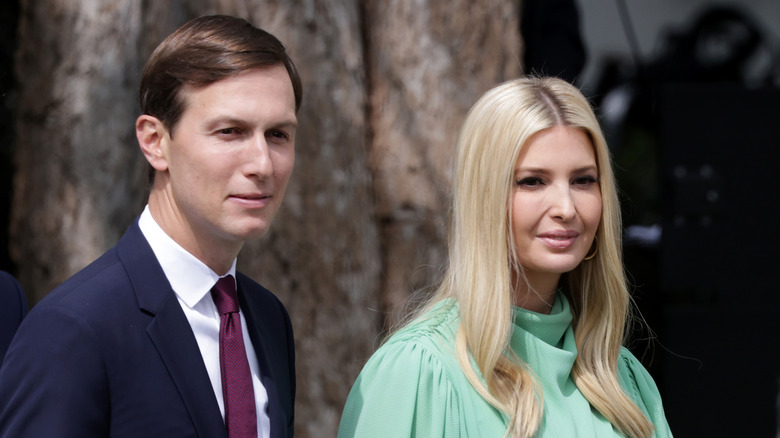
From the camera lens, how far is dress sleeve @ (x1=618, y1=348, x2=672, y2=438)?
2.41m

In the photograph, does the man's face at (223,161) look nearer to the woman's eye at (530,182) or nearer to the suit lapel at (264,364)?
the suit lapel at (264,364)

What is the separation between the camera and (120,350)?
5.65 ft

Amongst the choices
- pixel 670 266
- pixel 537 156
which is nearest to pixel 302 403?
pixel 537 156

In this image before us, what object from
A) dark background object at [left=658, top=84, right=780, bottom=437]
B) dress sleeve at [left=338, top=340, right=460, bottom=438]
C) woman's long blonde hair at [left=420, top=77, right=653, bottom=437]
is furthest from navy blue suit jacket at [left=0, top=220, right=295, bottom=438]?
dark background object at [left=658, top=84, right=780, bottom=437]

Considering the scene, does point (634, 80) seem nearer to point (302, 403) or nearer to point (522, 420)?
point (302, 403)

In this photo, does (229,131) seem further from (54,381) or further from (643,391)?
(643,391)

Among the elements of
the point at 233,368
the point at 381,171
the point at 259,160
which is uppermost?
the point at 259,160

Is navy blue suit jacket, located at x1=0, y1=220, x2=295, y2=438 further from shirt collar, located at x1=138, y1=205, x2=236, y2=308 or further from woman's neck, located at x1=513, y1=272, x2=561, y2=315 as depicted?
woman's neck, located at x1=513, y1=272, x2=561, y2=315

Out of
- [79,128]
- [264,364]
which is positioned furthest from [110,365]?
[79,128]

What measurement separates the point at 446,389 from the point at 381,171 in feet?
5.26

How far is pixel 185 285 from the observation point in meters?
1.91

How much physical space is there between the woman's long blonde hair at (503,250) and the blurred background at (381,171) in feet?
2.90

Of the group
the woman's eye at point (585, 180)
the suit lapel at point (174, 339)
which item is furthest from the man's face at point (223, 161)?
the woman's eye at point (585, 180)

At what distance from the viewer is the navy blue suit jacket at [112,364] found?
5.34 ft
